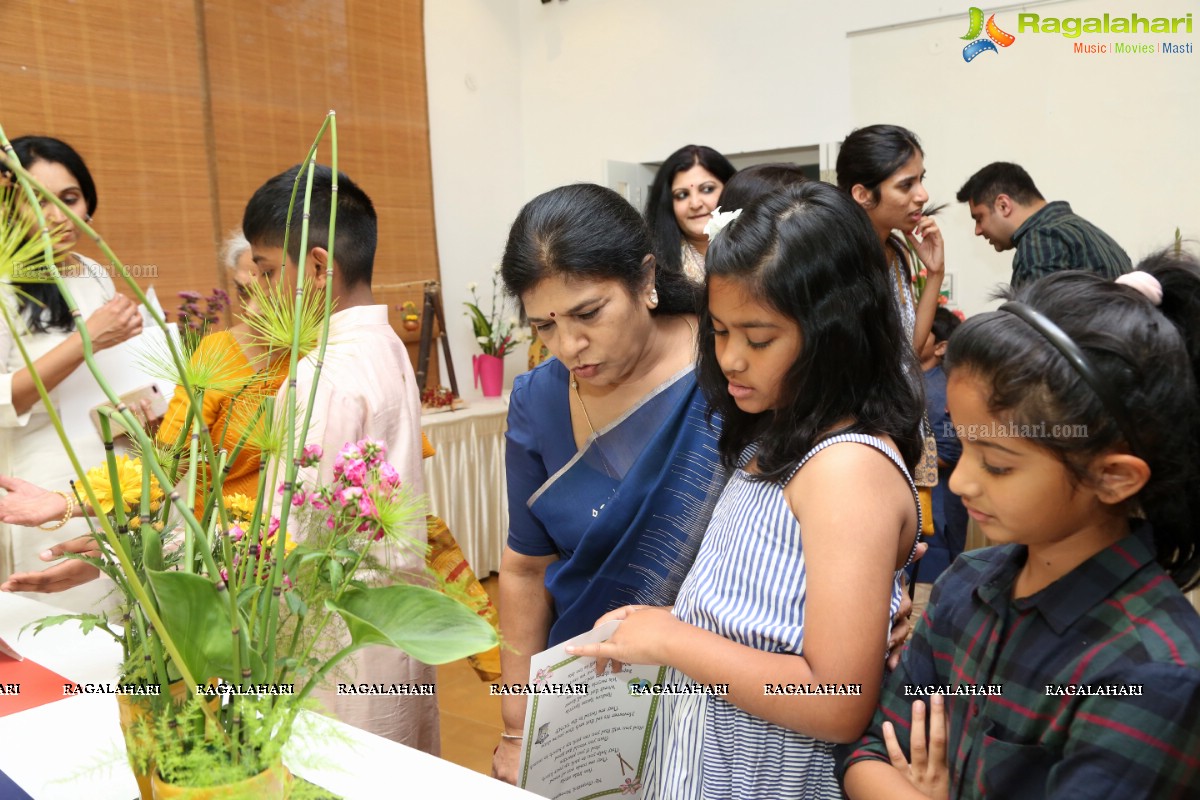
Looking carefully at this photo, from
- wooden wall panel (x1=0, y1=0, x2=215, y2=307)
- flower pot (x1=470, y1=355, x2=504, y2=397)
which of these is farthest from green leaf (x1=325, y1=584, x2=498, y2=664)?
flower pot (x1=470, y1=355, x2=504, y2=397)

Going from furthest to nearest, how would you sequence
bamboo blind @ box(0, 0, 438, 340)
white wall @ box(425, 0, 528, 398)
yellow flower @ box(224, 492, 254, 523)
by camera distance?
white wall @ box(425, 0, 528, 398) < bamboo blind @ box(0, 0, 438, 340) < yellow flower @ box(224, 492, 254, 523)

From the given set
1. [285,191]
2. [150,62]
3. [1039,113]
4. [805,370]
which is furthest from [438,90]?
[805,370]

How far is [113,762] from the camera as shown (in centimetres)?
81

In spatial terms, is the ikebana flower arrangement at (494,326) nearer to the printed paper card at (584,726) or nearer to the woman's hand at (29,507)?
the woman's hand at (29,507)

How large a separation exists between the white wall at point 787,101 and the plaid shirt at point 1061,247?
70cm

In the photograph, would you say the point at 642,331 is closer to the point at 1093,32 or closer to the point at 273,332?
the point at 273,332

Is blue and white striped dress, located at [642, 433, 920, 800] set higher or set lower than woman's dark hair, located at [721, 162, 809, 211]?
→ lower

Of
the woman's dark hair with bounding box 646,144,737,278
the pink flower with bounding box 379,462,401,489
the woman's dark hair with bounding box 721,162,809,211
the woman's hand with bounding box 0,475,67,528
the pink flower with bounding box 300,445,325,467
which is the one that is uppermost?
the woman's dark hair with bounding box 646,144,737,278

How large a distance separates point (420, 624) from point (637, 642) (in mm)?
406

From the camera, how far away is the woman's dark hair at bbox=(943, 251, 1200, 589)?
2.70ft

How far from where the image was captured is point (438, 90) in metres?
4.73

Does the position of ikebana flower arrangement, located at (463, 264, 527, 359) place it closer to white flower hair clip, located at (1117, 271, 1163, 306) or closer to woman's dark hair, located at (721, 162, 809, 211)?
woman's dark hair, located at (721, 162, 809, 211)

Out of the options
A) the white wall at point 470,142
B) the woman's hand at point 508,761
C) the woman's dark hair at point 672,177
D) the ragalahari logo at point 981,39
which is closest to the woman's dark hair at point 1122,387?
the woman's hand at point 508,761

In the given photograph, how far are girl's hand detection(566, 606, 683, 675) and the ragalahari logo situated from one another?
3635mm
